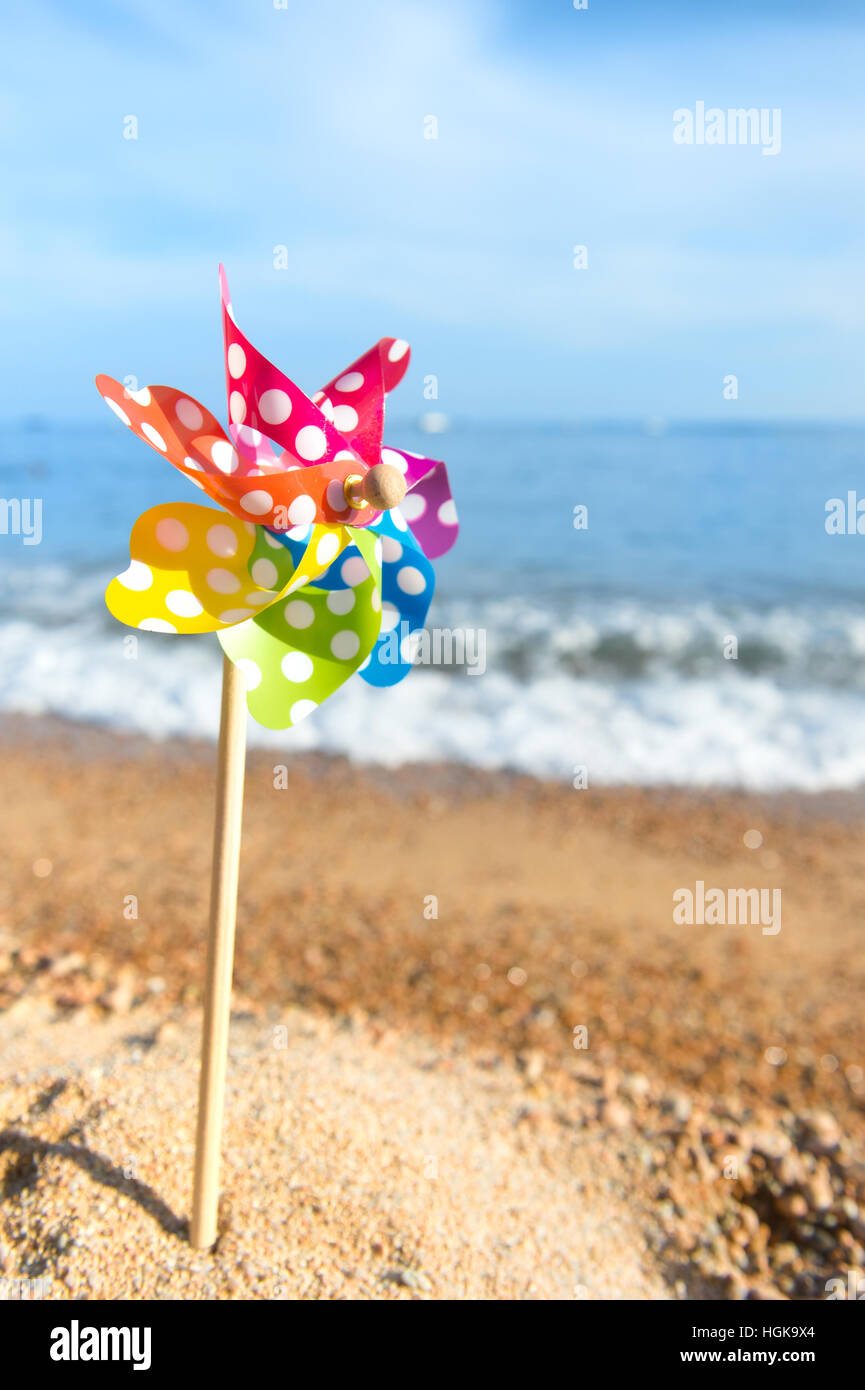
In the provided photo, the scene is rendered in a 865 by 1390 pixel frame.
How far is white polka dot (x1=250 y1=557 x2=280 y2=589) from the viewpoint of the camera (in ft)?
6.25

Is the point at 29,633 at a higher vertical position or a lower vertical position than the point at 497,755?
higher

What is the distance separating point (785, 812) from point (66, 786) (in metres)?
4.94

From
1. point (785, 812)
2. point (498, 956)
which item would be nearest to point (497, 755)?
point (785, 812)

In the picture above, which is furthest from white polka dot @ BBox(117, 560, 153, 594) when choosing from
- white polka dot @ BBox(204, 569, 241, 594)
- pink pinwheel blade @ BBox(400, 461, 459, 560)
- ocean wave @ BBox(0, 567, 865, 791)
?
ocean wave @ BBox(0, 567, 865, 791)

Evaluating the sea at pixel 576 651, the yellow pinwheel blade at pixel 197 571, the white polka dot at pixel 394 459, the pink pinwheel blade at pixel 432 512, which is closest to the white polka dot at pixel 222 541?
the yellow pinwheel blade at pixel 197 571

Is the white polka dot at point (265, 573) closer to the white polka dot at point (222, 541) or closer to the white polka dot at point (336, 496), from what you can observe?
the white polka dot at point (222, 541)

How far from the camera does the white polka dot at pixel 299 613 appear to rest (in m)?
1.98

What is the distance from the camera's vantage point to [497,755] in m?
7.02

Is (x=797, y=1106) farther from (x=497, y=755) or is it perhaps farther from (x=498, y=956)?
(x=497, y=755)

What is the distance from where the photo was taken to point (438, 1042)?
368cm

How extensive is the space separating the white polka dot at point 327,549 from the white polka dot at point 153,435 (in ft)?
1.16

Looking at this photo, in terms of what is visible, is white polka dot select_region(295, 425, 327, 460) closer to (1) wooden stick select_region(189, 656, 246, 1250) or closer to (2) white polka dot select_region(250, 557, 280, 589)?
(2) white polka dot select_region(250, 557, 280, 589)

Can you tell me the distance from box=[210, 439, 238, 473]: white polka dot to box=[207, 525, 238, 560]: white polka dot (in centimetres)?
12

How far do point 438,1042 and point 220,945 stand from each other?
1869 mm
